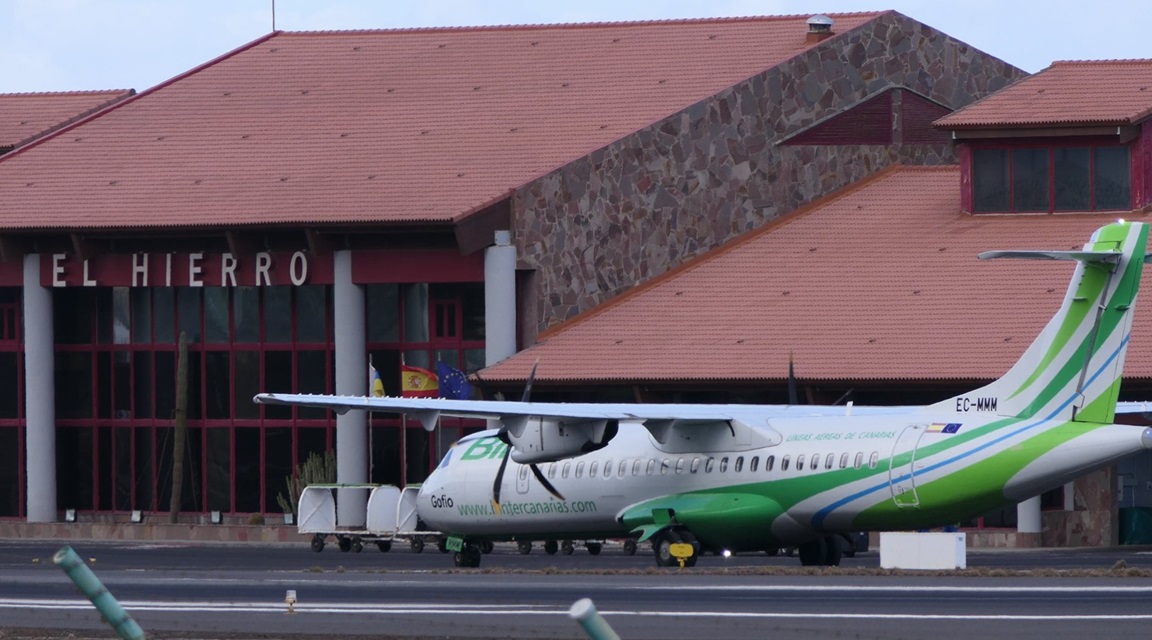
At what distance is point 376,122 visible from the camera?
5359cm

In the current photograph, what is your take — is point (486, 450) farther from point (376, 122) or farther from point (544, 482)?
point (376, 122)

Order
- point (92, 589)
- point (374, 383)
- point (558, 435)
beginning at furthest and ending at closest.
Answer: point (374, 383) → point (558, 435) → point (92, 589)

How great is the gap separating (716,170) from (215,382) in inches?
533

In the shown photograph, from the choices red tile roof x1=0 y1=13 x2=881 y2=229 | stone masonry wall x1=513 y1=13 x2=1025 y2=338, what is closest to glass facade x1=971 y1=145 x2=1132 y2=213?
stone masonry wall x1=513 y1=13 x2=1025 y2=338

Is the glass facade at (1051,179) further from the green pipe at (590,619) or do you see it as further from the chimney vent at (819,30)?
the green pipe at (590,619)

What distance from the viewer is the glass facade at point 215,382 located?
49156 mm

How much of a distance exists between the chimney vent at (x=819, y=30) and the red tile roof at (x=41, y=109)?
20834 millimetres

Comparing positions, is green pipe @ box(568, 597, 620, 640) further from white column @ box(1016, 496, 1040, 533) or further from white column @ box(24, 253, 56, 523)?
white column @ box(24, 253, 56, 523)

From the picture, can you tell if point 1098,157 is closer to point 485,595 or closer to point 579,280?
point 579,280

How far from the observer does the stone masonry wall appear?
161 feet

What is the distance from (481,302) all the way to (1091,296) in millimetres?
22457

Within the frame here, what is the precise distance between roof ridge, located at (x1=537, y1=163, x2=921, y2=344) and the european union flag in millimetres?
2976

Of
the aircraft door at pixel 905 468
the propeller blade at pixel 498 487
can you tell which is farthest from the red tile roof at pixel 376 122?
the aircraft door at pixel 905 468

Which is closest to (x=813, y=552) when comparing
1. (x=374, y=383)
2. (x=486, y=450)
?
(x=486, y=450)
